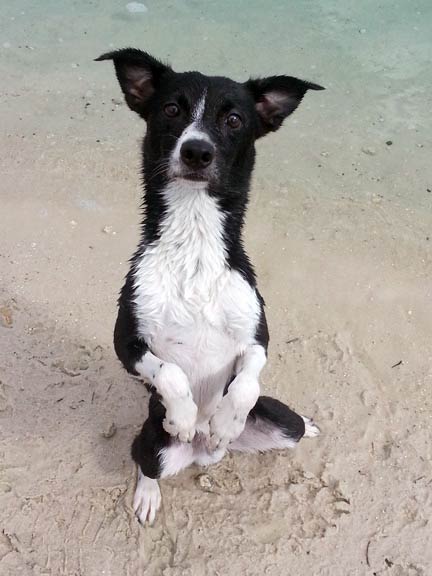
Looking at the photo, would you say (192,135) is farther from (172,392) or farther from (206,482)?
(206,482)

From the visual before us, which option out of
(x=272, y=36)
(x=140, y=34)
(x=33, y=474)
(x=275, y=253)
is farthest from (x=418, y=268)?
(x=140, y=34)

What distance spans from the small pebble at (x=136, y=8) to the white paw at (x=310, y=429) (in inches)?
226

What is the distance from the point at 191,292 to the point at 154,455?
881 mm

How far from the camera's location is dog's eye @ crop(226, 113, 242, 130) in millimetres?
3059

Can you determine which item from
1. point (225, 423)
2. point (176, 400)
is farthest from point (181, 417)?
point (225, 423)

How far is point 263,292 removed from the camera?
4.67 metres

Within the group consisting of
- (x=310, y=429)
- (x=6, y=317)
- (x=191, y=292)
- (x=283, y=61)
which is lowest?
(x=6, y=317)

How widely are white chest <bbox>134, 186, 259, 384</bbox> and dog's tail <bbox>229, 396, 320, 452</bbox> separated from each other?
58 centimetres

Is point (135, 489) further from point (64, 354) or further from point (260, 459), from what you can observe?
point (64, 354)

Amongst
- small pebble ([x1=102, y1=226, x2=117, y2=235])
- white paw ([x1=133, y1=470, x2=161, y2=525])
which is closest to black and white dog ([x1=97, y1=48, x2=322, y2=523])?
white paw ([x1=133, y1=470, x2=161, y2=525])

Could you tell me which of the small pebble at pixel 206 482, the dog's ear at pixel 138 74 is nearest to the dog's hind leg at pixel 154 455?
the small pebble at pixel 206 482

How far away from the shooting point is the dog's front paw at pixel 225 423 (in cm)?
297

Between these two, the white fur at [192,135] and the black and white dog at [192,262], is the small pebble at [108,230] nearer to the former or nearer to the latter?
the black and white dog at [192,262]

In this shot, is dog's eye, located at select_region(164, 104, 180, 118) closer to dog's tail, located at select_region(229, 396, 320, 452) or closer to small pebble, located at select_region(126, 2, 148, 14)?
dog's tail, located at select_region(229, 396, 320, 452)
